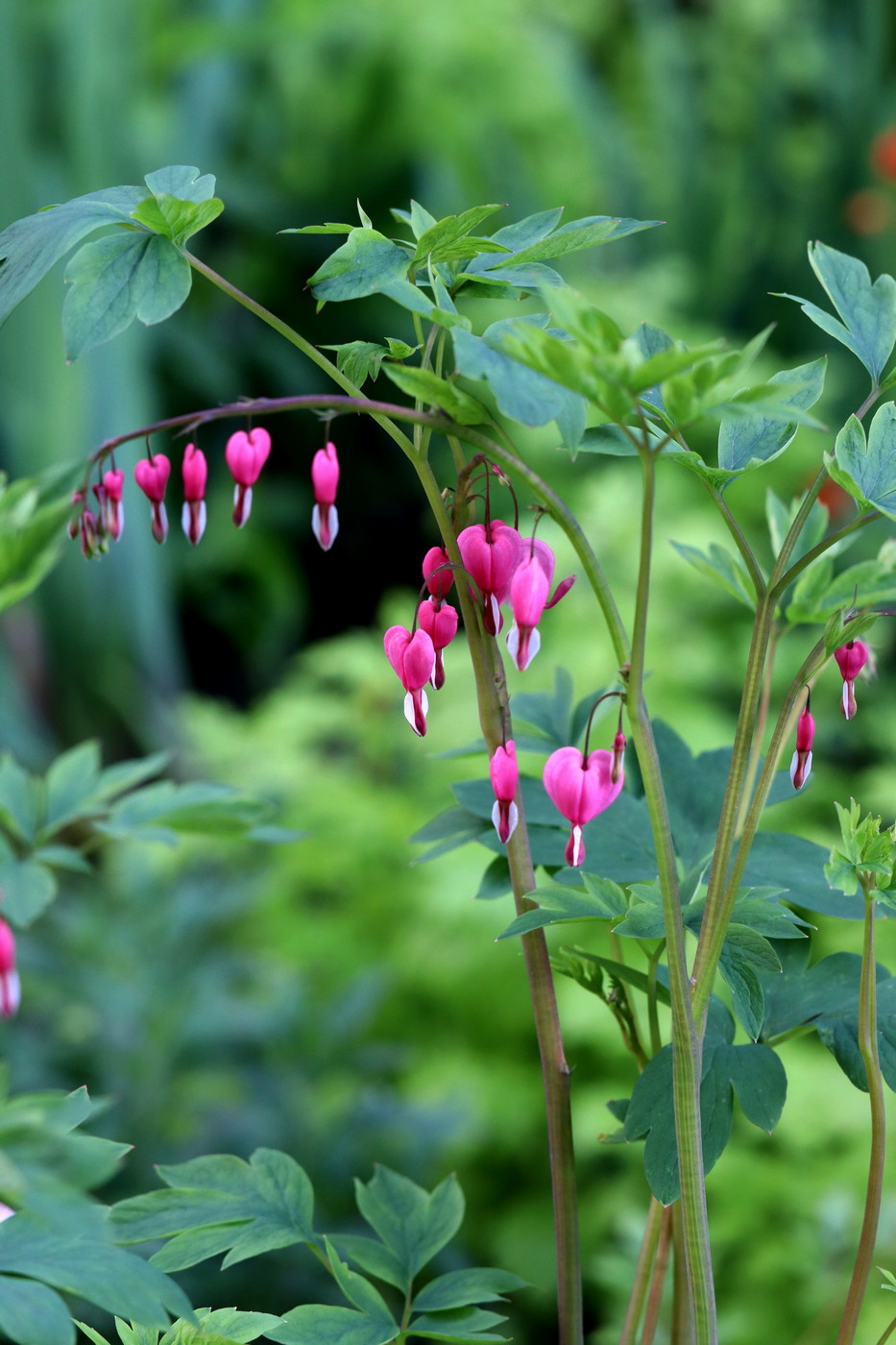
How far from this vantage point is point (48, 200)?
96.7 inches

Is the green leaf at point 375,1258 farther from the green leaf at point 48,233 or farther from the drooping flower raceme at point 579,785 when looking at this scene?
the green leaf at point 48,233

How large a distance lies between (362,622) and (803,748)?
2.81 meters

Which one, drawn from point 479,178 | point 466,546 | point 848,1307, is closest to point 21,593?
point 466,546

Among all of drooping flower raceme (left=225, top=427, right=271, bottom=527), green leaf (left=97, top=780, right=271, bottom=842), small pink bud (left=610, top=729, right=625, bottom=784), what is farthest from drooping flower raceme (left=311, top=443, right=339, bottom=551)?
green leaf (left=97, top=780, right=271, bottom=842)

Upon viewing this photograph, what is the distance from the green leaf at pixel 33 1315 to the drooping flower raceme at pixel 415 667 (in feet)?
0.68

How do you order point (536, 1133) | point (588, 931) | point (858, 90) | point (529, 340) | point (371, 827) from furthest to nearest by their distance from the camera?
1. point (858, 90)
2. point (371, 827)
3. point (536, 1133)
4. point (588, 931)
5. point (529, 340)

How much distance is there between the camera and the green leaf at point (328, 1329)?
0.43 meters

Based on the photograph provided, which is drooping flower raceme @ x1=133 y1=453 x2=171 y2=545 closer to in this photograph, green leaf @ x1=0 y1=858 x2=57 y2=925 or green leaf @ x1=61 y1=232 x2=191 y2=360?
green leaf @ x1=61 y1=232 x2=191 y2=360

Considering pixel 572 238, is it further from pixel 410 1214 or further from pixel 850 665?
pixel 410 1214

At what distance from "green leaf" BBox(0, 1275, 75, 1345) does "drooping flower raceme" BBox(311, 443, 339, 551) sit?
250 mm

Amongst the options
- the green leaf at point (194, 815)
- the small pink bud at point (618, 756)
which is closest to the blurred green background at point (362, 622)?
the green leaf at point (194, 815)

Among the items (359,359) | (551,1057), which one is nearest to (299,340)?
(359,359)

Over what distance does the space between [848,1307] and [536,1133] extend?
1.32 m

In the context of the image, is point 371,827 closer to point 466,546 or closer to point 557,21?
point 466,546
